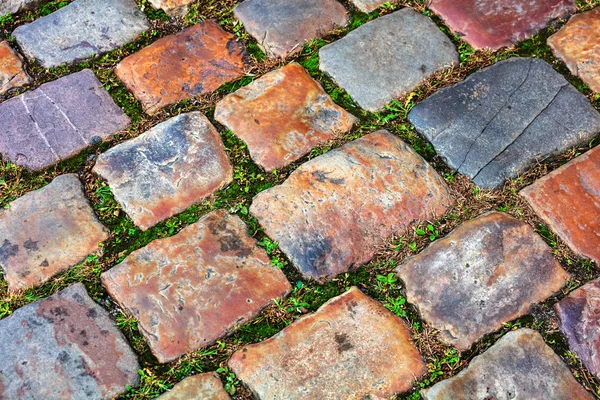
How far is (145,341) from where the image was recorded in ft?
6.36

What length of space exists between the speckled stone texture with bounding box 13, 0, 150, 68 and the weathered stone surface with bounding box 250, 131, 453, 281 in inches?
37.5

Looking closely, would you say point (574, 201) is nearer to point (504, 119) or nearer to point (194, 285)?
point (504, 119)

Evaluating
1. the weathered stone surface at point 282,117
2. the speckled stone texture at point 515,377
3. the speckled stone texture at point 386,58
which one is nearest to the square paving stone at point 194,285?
the weathered stone surface at point 282,117

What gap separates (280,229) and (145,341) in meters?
0.55

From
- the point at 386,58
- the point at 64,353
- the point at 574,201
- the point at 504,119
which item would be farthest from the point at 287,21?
the point at 64,353

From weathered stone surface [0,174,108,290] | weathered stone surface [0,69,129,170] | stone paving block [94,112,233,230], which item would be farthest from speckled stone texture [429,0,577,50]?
weathered stone surface [0,174,108,290]

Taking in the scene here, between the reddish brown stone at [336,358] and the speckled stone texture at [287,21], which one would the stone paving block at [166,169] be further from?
the reddish brown stone at [336,358]

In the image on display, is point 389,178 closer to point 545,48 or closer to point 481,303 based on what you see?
point 481,303

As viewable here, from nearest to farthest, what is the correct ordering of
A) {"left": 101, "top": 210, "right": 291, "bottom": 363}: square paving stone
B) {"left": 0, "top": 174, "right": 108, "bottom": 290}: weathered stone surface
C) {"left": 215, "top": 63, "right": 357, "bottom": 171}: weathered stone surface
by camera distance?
1. {"left": 101, "top": 210, "right": 291, "bottom": 363}: square paving stone
2. {"left": 0, "top": 174, "right": 108, "bottom": 290}: weathered stone surface
3. {"left": 215, "top": 63, "right": 357, "bottom": 171}: weathered stone surface

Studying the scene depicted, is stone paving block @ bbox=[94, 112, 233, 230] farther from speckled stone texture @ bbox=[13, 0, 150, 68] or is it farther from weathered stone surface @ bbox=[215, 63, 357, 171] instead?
speckled stone texture @ bbox=[13, 0, 150, 68]

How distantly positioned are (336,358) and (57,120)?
1334 millimetres

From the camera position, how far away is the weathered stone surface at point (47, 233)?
6.74ft

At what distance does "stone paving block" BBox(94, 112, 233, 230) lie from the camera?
217 centimetres

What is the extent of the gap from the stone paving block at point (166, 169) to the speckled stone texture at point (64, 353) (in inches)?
14.3
